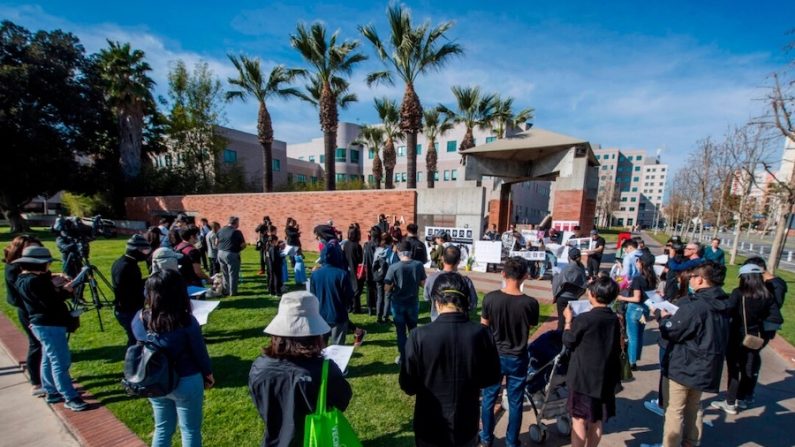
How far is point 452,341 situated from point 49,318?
435cm

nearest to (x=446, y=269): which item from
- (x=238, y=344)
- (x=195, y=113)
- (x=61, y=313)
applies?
(x=238, y=344)

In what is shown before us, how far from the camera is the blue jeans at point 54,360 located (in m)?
3.43

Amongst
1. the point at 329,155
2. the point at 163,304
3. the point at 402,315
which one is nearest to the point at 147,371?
the point at 163,304

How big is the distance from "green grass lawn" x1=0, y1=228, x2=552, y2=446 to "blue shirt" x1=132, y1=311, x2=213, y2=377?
1.38 m

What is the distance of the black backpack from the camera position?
2072mm

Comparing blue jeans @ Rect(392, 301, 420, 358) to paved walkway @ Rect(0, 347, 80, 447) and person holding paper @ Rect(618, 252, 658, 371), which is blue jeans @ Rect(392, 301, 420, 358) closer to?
person holding paper @ Rect(618, 252, 658, 371)

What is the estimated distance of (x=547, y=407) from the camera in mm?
3447

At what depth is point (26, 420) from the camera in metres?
3.44

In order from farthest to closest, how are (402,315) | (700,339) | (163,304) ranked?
(402,315) → (700,339) → (163,304)

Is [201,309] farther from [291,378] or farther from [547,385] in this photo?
[547,385]

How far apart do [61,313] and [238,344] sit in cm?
246

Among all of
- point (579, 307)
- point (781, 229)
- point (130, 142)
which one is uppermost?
point (130, 142)

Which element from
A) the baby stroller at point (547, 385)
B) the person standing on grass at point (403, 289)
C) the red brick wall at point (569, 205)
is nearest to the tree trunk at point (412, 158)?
the red brick wall at point (569, 205)

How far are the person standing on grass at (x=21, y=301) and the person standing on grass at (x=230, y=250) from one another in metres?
3.38
